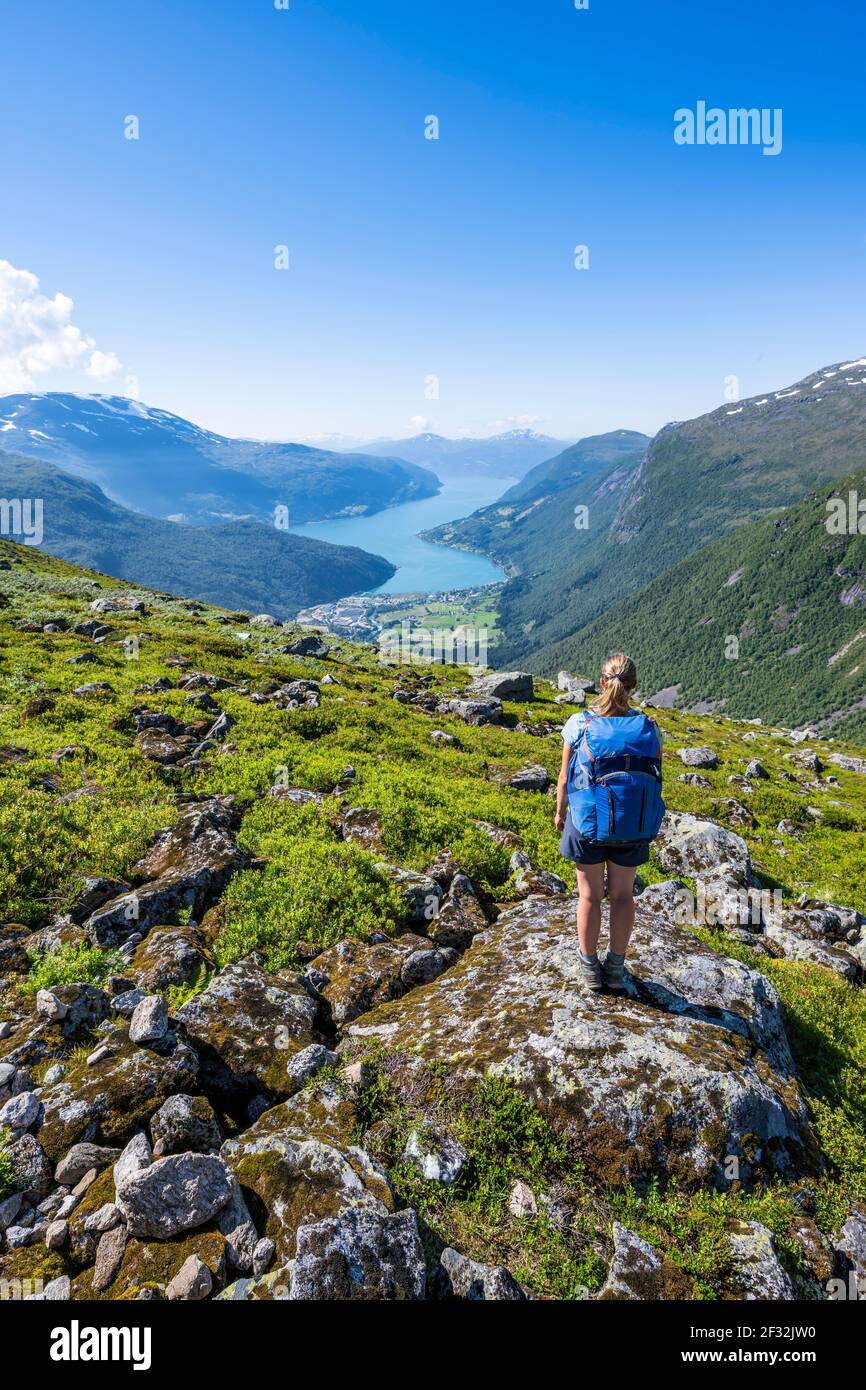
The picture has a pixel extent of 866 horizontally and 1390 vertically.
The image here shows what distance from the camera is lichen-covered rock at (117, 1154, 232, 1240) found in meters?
4.56

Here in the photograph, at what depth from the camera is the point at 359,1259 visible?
4.40 m

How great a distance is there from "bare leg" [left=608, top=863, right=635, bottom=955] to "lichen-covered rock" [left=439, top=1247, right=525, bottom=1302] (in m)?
3.53

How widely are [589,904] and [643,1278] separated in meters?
3.36

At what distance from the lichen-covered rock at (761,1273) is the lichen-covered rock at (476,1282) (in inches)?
71.8

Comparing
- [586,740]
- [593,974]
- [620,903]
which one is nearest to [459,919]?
[593,974]

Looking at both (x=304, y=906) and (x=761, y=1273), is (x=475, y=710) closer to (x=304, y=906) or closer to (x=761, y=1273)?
(x=304, y=906)

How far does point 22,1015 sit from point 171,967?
168cm

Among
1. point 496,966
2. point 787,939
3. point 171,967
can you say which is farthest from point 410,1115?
point 787,939

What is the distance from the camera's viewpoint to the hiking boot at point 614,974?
7426 millimetres

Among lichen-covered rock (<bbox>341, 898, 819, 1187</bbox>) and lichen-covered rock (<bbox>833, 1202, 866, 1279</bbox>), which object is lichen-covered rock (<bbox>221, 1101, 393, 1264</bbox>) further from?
lichen-covered rock (<bbox>833, 1202, 866, 1279</bbox>)

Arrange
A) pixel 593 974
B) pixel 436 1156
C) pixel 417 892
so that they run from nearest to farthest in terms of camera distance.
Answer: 1. pixel 436 1156
2. pixel 593 974
3. pixel 417 892
